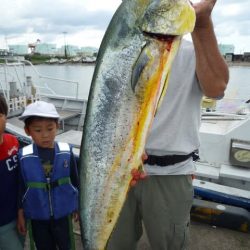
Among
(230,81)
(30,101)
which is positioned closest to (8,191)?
(30,101)

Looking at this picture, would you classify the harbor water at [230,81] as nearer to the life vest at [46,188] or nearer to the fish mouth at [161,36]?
the life vest at [46,188]

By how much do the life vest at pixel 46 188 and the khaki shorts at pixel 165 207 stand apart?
0.66 m

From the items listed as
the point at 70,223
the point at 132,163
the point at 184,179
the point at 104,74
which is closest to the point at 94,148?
the point at 132,163

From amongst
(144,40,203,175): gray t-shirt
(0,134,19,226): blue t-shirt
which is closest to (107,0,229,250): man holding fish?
(144,40,203,175): gray t-shirt

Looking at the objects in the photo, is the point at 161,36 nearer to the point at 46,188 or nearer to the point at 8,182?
the point at 46,188

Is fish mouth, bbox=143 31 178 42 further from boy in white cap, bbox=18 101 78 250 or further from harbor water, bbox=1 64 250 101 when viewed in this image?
harbor water, bbox=1 64 250 101

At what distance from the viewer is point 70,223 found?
297 cm

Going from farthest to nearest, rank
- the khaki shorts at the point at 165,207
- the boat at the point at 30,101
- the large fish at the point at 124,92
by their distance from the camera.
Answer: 1. the boat at the point at 30,101
2. the khaki shorts at the point at 165,207
3. the large fish at the point at 124,92

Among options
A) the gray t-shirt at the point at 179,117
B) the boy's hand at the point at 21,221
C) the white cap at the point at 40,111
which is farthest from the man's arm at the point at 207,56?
the boy's hand at the point at 21,221

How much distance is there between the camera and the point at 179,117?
7.33 feet

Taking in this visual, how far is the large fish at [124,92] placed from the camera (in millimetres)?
1447

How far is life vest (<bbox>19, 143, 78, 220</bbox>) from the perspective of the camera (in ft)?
9.13

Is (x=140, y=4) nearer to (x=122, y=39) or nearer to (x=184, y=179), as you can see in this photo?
(x=122, y=39)

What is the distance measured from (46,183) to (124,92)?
1.58 metres
